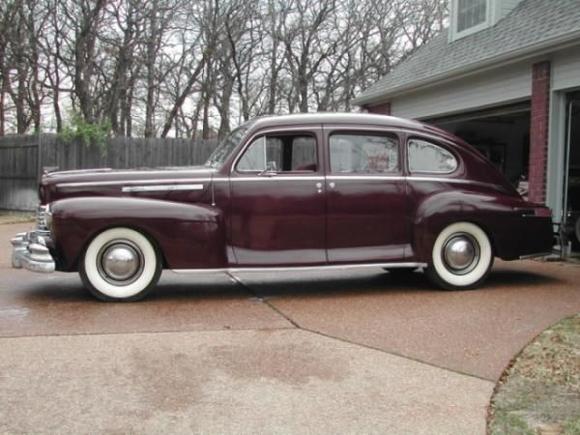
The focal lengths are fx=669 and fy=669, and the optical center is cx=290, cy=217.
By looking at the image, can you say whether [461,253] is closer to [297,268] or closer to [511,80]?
[297,268]

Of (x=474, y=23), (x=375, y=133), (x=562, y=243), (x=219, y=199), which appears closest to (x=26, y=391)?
(x=219, y=199)

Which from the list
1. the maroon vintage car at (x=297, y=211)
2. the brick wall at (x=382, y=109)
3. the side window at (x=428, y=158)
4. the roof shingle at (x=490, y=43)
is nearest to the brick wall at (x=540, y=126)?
the roof shingle at (x=490, y=43)

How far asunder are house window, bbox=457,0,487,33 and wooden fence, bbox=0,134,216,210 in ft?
24.8

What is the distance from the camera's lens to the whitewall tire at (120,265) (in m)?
6.42

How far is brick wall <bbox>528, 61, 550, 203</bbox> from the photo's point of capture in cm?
1023

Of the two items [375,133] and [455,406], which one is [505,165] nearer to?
[375,133]

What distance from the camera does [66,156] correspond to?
1681cm

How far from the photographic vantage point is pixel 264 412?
12.2 ft

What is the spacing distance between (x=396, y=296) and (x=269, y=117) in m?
2.35

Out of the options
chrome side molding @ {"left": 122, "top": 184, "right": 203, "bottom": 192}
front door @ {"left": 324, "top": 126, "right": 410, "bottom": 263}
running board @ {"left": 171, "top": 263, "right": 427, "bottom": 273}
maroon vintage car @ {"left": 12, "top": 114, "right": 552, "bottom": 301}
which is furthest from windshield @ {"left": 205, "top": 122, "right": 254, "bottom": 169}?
running board @ {"left": 171, "top": 263, "right": 427, "bottom": 273}

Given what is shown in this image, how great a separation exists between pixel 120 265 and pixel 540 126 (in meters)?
7.03

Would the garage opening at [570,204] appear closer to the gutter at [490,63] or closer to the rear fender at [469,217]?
the gutter at [490,63]

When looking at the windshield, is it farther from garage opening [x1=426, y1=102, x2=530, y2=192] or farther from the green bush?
the green bush

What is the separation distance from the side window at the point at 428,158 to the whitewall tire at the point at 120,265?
2963mm
